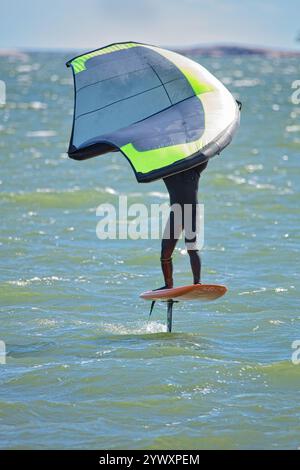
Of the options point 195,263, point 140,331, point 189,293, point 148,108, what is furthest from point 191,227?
point 140,331

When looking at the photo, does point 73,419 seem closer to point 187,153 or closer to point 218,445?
point 218,445

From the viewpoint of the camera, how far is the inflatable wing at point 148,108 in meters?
9.59

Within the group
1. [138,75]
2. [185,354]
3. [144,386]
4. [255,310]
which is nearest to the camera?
[144,386]

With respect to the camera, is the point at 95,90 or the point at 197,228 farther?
the point at 95,90

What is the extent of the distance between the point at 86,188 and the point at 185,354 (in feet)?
36.0

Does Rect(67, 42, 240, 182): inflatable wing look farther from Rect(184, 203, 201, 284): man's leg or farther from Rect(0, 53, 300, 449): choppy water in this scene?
Rect(0, 53, 300, 449): choppy water

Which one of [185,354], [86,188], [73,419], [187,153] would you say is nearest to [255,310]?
[185,354]

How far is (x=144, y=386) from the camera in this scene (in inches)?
350

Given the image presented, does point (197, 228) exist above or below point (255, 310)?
above

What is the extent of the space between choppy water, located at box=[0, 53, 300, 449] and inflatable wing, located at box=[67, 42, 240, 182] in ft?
6.17

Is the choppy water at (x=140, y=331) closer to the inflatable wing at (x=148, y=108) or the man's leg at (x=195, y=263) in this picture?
the man's leg at (x=195, y=263)

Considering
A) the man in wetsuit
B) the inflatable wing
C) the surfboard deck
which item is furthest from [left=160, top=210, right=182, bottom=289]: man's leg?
the inflatable wing

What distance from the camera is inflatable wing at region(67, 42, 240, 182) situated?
31.4 feet

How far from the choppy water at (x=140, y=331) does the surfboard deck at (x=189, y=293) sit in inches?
19.2
